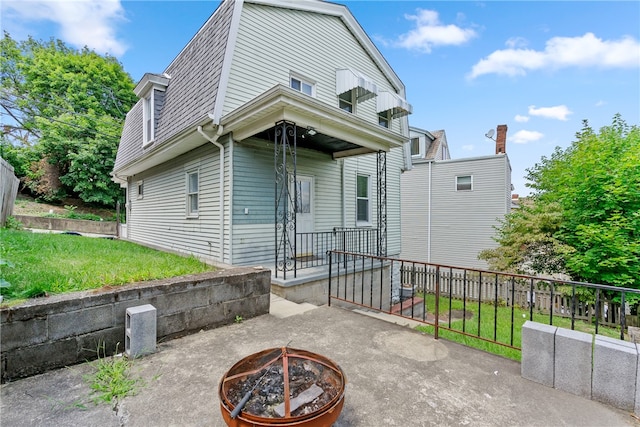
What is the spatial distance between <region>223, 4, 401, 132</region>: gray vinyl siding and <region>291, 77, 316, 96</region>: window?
16 centimetres

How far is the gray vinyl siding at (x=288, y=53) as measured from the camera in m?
6.68

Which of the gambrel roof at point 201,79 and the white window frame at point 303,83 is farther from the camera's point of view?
the white window frame at point 303,83

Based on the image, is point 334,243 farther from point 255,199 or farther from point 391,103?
point 391,103

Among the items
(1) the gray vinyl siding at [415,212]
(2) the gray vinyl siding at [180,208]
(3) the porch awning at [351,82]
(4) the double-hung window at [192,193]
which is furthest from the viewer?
(1) the gray vinyl siding at [415,212]

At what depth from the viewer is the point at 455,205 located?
13664 mm

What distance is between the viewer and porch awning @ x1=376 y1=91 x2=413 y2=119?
9.70 m

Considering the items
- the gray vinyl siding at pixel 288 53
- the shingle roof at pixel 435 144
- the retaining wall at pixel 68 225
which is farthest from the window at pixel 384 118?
the retaining wall at pixel 68 225

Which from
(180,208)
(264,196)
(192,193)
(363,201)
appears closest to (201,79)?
(192,193)

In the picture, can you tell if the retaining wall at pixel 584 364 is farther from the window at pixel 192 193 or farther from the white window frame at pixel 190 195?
the window at pixel 192 193

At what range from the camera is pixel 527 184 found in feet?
39.0

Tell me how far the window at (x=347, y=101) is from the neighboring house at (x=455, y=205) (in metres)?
6.69

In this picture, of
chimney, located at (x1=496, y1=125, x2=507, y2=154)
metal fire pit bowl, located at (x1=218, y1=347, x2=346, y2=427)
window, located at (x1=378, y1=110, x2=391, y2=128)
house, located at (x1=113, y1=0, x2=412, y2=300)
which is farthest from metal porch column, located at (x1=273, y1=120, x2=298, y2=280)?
chimney, located at (x1=496, y1=125, x2=507, y2=154)

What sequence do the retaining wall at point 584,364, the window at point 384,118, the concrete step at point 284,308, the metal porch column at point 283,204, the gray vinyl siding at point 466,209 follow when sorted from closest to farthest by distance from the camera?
the retaining wall at point 584,364, the concrete step at point 284,308, the metal porch column at point 283,204, the window at point 384,118, the gray vinyl siding at point 466,209

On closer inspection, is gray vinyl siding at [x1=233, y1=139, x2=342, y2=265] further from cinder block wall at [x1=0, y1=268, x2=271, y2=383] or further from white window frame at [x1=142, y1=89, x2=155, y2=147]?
white window frame at [x1=142, y1=89, x2=155, y2=147]
